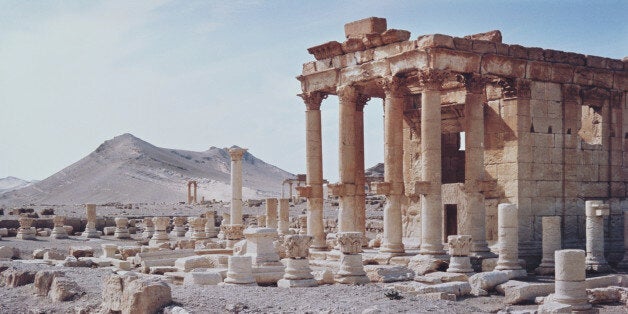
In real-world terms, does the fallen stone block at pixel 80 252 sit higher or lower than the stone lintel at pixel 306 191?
lower

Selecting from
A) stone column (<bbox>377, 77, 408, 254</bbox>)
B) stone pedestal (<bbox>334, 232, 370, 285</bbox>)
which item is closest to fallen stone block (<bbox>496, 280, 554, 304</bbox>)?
stone pedestal (<bbox>334, 232, 370, 285</bbox>)

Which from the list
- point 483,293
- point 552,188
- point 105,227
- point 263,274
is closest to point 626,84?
point 552,188

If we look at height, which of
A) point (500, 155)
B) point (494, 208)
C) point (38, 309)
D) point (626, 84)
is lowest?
point (38, 309)

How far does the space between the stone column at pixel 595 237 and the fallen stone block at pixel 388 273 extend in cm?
489

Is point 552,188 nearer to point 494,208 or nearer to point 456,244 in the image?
point 494,208

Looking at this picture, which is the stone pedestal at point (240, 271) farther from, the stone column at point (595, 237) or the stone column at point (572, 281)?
the stone column at point (595, 237)

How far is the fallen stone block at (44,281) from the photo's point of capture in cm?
Result: 1797

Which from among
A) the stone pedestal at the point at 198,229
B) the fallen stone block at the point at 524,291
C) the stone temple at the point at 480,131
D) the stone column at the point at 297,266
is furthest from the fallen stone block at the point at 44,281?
the stone pedestal at the point at 198,229

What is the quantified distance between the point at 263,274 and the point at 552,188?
9.01 meters

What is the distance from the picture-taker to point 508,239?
19469mm

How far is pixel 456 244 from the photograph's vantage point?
62.0ft

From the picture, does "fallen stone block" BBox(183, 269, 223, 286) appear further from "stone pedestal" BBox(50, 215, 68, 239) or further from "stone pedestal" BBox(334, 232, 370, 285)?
"stone pedestal" BBox(50, 215, 68, 239)

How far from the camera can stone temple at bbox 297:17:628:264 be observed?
20.8 meters

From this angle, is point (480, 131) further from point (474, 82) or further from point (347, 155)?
point (347, 155)
